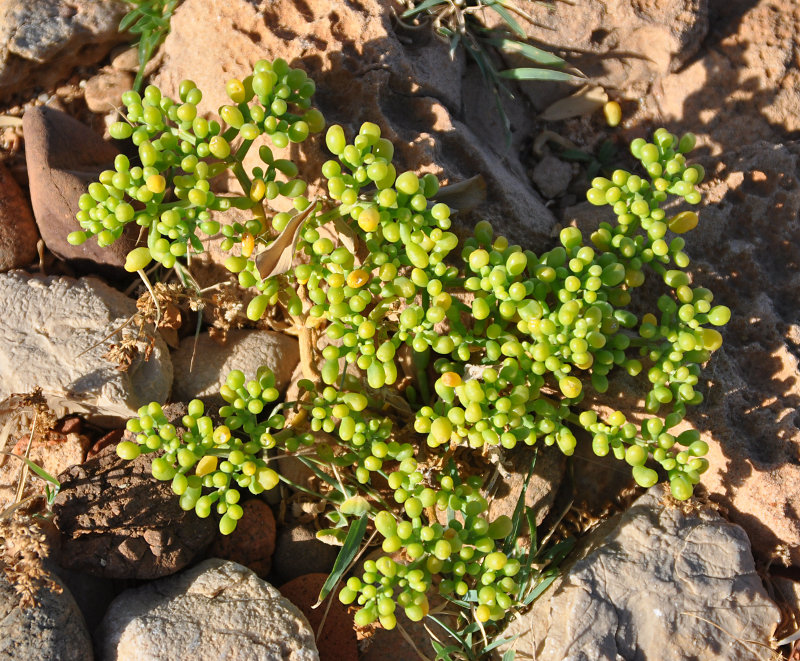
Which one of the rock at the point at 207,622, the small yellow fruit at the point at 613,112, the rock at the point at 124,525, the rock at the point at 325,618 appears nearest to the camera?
the rock at the point at 207,622

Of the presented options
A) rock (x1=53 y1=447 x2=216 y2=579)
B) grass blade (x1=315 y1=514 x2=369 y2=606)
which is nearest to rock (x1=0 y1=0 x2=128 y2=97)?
rock (x1=53 y1=447 x2=216 y2=579)

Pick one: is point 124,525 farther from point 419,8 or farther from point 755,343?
point 755,343

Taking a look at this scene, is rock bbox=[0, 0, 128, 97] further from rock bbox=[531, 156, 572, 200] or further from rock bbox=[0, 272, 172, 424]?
rock bbox=[531, 156, 572, 200]

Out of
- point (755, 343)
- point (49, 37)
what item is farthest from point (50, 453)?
point (755, 343)

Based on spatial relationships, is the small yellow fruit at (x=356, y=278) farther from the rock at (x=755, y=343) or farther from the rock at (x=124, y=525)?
the rock at (x=755, y=343)

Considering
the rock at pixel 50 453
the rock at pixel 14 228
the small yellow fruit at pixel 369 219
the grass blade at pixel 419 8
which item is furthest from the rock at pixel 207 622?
the grass blade at pixel 419 8
